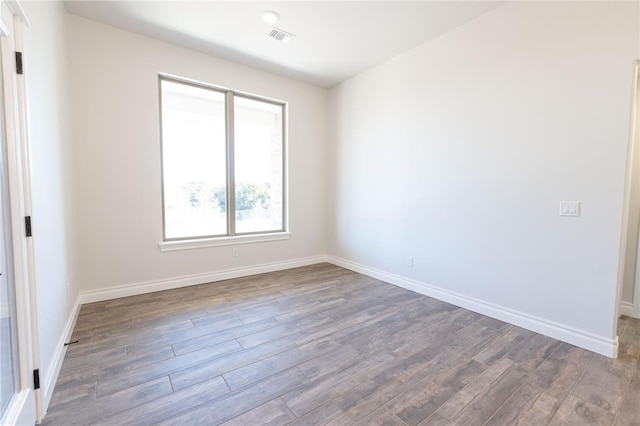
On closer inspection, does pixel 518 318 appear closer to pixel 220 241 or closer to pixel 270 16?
pixel 220 241

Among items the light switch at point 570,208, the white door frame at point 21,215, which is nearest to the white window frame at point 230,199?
the white door frame at point 21,215

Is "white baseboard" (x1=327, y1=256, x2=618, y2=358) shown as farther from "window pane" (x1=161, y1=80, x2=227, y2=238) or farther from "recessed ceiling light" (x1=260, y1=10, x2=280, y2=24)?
"recessed ceiling light" (x1=260, y1=10, x2=280, y2=24)

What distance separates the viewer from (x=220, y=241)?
4.03 metres

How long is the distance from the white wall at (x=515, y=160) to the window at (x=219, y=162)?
174cm

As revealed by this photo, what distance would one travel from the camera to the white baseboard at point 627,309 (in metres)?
2.85

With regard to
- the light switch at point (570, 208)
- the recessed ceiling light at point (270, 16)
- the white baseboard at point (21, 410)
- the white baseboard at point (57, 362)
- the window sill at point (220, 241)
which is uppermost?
the recessed ceiling light at point (270, 16)

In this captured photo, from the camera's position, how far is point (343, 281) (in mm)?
4027

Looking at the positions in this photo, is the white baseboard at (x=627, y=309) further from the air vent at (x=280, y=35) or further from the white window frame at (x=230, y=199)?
the air vent at (x=280, y=35)

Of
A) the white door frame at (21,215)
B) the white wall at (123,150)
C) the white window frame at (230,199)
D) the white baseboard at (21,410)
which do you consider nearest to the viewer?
the white baseboard at (21,410)

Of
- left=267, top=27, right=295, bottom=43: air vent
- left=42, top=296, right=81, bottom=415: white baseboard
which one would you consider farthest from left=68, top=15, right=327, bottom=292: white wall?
left=267, top=27, right=295, bottom=43: air vent

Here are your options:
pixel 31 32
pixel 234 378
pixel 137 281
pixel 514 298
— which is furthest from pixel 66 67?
pixel 514 298

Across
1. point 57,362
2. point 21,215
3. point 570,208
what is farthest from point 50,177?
point 570,208

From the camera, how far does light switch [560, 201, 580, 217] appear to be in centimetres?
236

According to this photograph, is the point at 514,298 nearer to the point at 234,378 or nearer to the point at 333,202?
the point at 234,378
